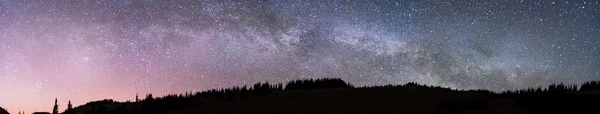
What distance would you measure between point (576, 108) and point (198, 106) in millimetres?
13182

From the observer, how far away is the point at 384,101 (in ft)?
54.5

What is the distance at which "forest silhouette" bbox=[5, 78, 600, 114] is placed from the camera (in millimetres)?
13922

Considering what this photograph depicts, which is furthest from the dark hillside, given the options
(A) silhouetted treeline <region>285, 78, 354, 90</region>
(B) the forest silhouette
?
(A) silhouetted treeline <region>285, 78, 354, 90</region>

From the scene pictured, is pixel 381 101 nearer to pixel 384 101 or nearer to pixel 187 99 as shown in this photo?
pixel 384 101

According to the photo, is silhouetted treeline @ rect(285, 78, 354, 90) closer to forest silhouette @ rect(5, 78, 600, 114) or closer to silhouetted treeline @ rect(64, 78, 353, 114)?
silhouetted treeline @ rect(64, 78, 353, 114)

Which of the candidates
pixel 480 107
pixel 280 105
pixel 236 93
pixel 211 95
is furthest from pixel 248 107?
pixel 480 107

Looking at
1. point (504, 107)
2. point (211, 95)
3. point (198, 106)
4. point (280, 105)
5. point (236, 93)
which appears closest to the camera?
point (504, 107)

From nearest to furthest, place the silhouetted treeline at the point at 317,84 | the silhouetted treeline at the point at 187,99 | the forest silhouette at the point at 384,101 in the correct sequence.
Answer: the forest silhouette at the point at 384,101, the silhouetted treeline at the point at 187,99, the silhouetted treeline at the point at 317,84

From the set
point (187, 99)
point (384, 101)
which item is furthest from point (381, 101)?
point (187, 99)

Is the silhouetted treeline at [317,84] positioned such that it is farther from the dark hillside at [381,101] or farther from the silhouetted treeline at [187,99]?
the dark hillside at [381,101]

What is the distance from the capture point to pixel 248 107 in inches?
687

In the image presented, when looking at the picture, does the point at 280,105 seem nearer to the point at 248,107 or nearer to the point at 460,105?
the point at 248,107

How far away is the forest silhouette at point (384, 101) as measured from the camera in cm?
1392

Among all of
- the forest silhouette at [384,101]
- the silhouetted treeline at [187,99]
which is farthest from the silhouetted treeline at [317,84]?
the forest silhouette at [384,101]
